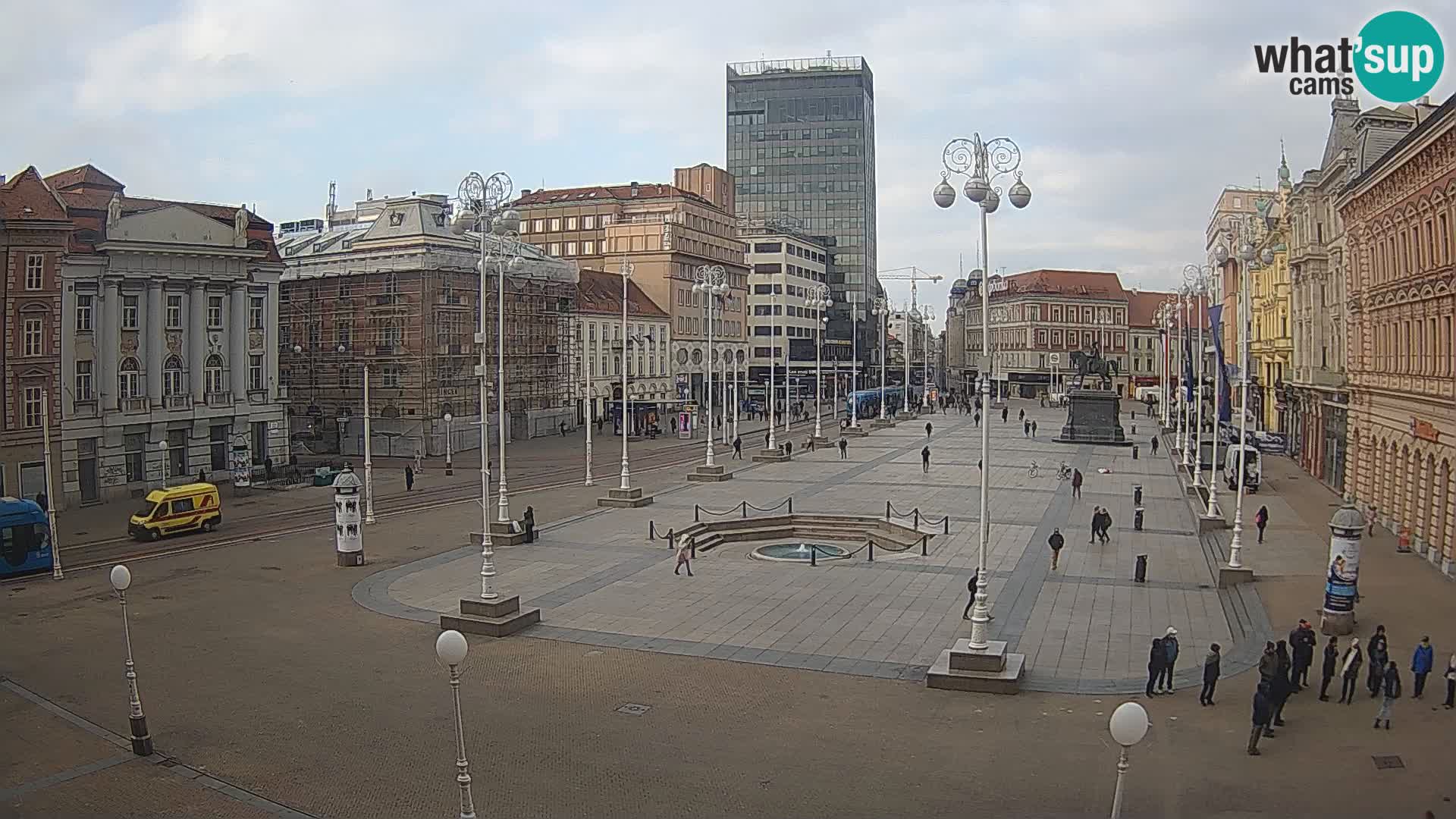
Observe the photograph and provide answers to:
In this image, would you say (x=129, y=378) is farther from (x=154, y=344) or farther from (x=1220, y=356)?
(x=1220, y=356)

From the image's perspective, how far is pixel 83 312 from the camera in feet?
161

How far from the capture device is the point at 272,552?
3606 cm

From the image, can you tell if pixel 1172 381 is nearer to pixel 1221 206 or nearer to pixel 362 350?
pixel 1221 206

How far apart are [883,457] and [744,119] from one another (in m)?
103

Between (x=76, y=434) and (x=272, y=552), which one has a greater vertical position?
(x=76, y=434)

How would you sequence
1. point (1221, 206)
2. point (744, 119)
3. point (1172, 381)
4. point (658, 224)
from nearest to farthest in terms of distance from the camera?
1. point (658, 224)
2. point (1172, 381)
3. point (1221, 206)
4. point (744, 119)

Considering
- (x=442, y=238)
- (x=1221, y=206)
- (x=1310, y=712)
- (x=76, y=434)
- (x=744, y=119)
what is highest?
(x=744, y=119)

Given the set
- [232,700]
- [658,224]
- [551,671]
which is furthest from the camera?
[658,224]

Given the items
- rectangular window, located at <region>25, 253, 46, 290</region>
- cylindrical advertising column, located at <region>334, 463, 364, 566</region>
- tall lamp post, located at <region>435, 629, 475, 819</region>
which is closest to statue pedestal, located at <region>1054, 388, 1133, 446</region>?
cylindrical advertising column, located at <region>334, 463, 364, 566</region>

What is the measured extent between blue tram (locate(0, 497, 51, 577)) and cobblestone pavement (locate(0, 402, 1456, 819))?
27.1ft

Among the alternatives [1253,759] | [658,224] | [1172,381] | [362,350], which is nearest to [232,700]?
[1253,759]

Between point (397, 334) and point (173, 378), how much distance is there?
1905cm

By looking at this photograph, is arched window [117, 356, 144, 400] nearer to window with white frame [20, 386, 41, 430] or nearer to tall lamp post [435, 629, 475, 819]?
window with white frame [20, 386, 41, 430]

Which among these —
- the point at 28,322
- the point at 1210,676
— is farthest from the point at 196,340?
the point at 1210,676
